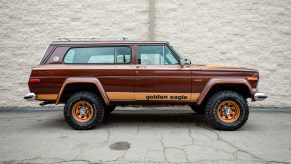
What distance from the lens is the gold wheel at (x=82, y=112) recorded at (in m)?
5.81

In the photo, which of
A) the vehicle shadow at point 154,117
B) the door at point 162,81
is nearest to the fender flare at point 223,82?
the door at point 162,81

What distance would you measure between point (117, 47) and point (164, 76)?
1286mm

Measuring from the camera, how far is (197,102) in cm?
582

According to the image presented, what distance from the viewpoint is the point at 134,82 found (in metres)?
5.79

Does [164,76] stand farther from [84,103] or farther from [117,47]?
[84,103]

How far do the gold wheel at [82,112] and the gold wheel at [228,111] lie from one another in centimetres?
289

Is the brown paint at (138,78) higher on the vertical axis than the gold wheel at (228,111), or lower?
higher

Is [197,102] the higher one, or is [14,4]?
[14,4]

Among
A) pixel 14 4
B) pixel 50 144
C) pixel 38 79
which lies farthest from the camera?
pixel 14 4

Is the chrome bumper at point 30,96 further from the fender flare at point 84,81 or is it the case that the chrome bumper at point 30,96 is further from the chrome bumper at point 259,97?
the chrome bumper at point 259,97

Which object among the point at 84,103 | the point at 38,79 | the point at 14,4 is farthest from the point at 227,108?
the point at 14,4

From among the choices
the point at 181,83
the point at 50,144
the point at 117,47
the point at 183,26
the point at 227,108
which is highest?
the point at 183,26

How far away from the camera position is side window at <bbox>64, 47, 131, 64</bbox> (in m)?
5.92

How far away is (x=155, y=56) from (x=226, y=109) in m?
2.01
